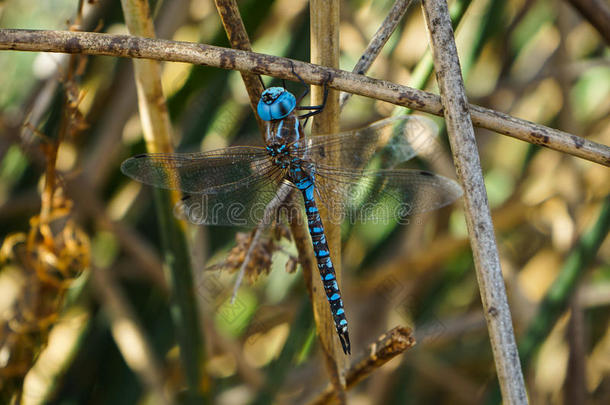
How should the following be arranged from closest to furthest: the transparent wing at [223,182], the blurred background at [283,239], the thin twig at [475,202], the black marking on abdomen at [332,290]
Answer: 1. the thin twig at [475,202]
2. the black marking on abdomen at [332,290]
3. the transparent wing at [223,182]
4. the blurred background at [283,239]

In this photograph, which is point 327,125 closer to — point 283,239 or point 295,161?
point 295,161

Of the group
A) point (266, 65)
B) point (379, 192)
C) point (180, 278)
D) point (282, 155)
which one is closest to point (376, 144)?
point (379, 192)

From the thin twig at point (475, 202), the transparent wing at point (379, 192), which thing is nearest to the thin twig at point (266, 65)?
the thin twig at point (475, 202)

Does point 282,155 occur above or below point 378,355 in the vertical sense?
above

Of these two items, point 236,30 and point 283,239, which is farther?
point 283,239

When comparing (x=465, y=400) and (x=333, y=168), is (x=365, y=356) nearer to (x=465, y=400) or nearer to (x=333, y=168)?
(x=333, y=168)

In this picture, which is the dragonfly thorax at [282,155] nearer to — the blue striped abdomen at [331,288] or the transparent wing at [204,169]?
the transparent wing at [204,169]

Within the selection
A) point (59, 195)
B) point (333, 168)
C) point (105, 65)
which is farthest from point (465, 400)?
point (105, 65)
